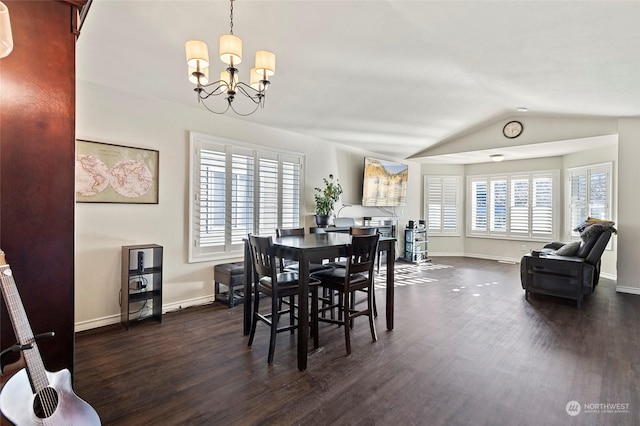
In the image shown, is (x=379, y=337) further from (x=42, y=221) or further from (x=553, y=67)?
(x=553, y=67)

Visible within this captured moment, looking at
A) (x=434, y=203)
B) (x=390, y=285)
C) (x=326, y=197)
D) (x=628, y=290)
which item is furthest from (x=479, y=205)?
(x=390, y=285)

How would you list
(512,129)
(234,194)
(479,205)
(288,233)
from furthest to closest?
(479,205)
(512,129)
(234,194)
(288,233)

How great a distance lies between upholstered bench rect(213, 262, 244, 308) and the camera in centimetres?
394

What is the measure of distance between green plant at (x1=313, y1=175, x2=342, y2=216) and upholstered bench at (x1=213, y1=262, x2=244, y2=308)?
5.60 ft

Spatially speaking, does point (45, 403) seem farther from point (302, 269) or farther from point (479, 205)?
point (479, 205)

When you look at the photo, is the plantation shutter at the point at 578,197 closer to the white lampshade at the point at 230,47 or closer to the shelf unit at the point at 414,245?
the shelf unit at the point at 414,245

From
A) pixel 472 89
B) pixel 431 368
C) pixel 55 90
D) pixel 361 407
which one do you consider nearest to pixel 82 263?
pixel 55 90

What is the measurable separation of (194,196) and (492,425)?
3.66 m

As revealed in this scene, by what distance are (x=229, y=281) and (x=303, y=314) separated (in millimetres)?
1761

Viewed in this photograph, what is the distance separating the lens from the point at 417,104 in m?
4.84

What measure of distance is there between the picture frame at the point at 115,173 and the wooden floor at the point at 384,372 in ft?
4.46

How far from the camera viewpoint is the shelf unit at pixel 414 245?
727 cm

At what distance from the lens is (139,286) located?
11.1 feet

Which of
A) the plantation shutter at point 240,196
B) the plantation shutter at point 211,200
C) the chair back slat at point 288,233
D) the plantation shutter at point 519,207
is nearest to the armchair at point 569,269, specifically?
the plantation shutter at point 519,207
